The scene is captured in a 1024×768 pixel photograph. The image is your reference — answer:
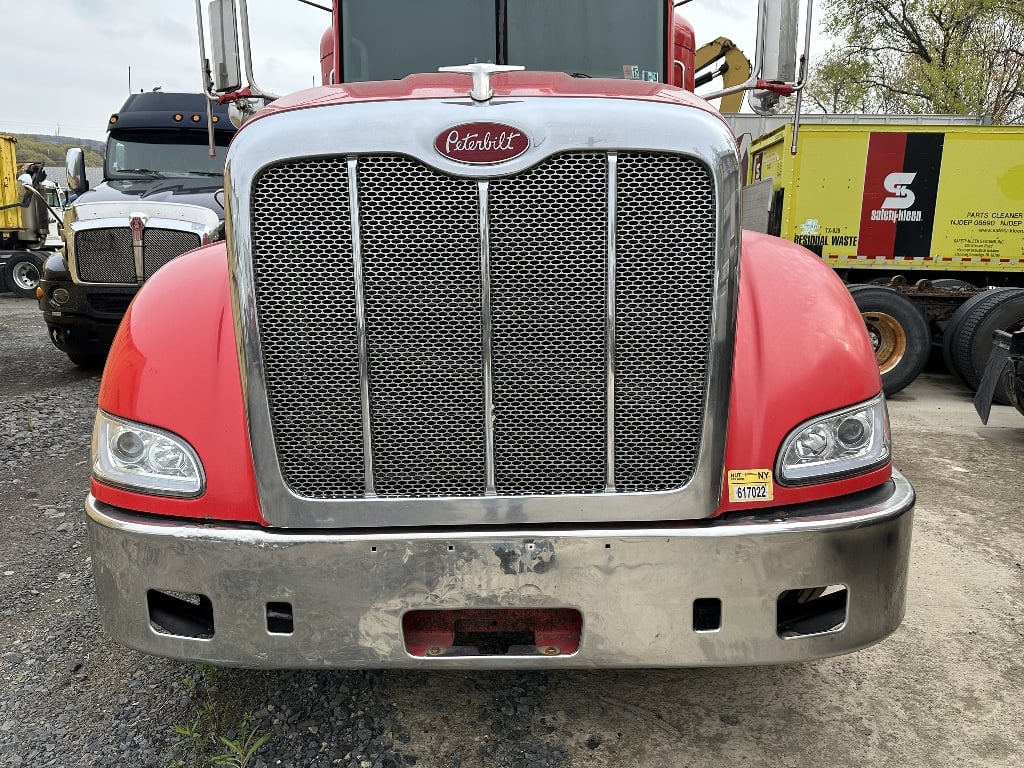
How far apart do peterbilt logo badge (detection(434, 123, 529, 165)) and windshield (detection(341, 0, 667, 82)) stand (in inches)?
62.3

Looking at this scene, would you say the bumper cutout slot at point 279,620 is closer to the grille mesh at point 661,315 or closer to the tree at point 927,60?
the grille mesh at point 661,315

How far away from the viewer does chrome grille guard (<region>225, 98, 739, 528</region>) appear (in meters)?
1.87

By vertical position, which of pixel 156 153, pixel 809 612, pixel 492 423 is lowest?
pixel 809 612

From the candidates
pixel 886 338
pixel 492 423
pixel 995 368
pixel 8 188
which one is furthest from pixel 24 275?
pixel 492 423

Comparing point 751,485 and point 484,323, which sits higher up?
point 484,323

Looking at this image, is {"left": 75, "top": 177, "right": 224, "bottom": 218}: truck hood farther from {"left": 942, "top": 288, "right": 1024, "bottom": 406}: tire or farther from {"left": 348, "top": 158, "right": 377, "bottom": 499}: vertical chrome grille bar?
{"left": 942, "top": 288, "right": 1024, "bottom": 406}: tire

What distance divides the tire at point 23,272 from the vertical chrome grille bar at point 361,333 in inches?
707

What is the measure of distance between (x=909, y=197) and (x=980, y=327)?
7.53 ft

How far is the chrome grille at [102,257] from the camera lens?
727cm

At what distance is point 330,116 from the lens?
73.7 inches

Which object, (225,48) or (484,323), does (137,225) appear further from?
(484,323)

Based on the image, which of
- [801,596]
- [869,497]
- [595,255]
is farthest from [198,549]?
[869,497]

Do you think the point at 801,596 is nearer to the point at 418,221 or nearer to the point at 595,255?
the point at 595,255

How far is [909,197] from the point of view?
8.96 meters
